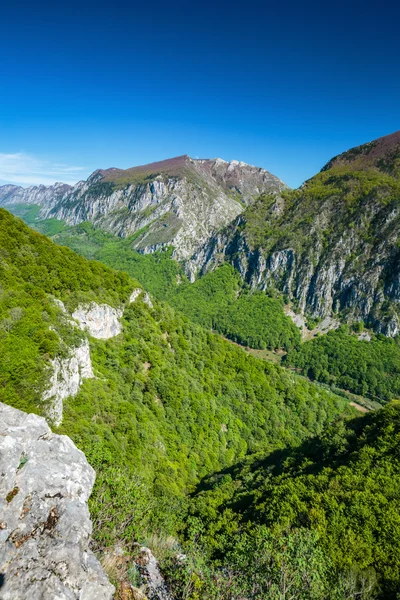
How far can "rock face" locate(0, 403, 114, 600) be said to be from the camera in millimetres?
12844

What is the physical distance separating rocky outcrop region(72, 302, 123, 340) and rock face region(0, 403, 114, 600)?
138 ft

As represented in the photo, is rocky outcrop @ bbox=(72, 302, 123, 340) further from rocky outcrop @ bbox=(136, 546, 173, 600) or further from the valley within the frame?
rocky outcrop @ bbox=(136, 546, 173, 600)

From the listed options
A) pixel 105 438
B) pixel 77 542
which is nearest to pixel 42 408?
pixel 105 438

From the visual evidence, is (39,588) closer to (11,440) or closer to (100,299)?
(11,440)

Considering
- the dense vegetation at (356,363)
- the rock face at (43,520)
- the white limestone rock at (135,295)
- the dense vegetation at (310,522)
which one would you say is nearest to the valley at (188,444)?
the dense vegetation at (310,522)

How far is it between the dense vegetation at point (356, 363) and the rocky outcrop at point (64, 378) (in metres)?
156

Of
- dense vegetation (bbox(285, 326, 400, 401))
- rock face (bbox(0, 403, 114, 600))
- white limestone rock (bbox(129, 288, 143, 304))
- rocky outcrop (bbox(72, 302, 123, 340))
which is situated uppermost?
white limestone rock (bbox(129, 288, 143, 304))

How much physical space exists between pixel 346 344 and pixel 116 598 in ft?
659

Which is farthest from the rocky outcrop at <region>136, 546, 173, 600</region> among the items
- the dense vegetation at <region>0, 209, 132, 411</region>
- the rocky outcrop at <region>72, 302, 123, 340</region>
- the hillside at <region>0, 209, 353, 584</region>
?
the rocky outcrop at <region>72, 302, 123, 340</region>

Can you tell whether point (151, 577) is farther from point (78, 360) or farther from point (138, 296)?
point (138, 296)

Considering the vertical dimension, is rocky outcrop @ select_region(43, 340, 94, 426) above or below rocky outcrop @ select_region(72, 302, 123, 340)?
below

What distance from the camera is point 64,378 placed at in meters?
43.5

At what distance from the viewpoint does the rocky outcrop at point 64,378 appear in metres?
39.5

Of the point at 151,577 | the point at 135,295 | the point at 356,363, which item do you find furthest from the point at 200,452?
the point at 356,363
